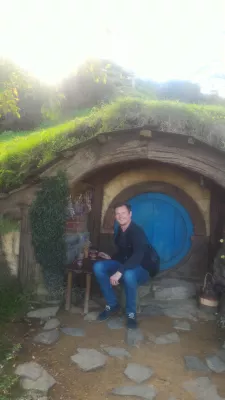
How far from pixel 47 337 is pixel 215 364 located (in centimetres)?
200

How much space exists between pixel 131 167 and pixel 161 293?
2.29 metres

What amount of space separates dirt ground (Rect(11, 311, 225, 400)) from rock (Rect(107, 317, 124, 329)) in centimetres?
7

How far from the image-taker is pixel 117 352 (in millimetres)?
3914

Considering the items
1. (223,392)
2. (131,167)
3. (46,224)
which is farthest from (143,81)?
(223,392)

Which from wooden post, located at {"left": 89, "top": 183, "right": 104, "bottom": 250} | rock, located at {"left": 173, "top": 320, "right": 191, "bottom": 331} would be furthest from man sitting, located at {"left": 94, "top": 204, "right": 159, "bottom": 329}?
wooden post, located at {"left": 89, "top": 183, "right": 104, "bottom": 250}

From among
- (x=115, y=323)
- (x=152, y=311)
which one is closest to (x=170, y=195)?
(x=152, y=311)

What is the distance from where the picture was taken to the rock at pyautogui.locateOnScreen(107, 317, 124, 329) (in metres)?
4.55

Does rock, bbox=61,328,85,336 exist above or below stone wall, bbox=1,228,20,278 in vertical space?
below

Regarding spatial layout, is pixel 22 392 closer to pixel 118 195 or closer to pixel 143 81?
pixel 118 195

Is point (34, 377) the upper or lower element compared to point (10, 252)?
lower

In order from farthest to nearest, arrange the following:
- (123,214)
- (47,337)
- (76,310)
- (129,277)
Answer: (76,310) → (123,214) → (129,277) → (47,337)

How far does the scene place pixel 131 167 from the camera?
624cm

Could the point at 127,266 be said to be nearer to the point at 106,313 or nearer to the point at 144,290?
the point at 106,313

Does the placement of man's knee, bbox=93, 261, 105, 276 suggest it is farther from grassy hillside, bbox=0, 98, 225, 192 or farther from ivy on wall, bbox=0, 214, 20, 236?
grassy hillside, bbox=0, 98, 225, 192
